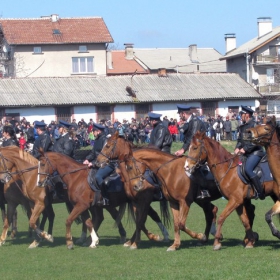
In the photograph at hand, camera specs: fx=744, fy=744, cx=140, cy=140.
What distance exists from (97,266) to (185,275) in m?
2.42

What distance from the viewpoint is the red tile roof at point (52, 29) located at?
71312 millimetres

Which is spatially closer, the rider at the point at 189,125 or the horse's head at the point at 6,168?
the rider at the point at 189,125

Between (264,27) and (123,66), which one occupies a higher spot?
(264,27)

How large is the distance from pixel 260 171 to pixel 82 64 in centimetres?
5964

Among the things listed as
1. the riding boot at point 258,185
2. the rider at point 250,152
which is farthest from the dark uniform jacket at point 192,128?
the riding boot at point 258,185

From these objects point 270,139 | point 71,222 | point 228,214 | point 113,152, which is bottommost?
point 71,222

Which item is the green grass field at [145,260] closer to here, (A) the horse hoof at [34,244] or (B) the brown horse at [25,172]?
(A) the horse hoof at [34,244]

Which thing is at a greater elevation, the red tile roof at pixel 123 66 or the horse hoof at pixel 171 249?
the red tile roof at pixel 123 66

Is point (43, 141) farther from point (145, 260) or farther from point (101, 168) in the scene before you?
point (145, 260)

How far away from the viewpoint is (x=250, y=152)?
15484mm

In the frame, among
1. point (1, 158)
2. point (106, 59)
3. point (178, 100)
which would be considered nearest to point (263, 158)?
point (1, 158)

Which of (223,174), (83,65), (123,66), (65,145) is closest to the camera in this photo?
(223,174)

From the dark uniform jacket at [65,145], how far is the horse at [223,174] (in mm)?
4754

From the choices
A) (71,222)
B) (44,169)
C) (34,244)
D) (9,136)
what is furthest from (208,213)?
(9,136)
